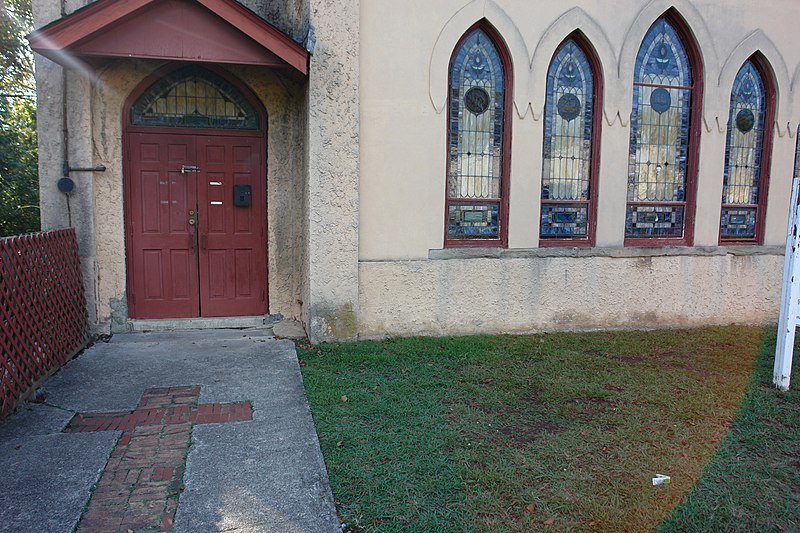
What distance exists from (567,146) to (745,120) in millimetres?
2882

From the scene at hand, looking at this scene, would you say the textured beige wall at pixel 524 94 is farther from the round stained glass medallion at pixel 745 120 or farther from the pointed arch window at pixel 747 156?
the round stained glass medallion at pixel 745 120

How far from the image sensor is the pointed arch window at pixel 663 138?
773 centimetres

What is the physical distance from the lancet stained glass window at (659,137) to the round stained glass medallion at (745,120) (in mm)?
842

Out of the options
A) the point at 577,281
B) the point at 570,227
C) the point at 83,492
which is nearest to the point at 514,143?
the point at 570,227

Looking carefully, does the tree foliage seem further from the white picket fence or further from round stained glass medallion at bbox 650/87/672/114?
the white picket fence

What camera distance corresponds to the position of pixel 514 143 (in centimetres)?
722

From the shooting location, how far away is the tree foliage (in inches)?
334

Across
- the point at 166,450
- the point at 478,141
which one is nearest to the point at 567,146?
the point at 478,141

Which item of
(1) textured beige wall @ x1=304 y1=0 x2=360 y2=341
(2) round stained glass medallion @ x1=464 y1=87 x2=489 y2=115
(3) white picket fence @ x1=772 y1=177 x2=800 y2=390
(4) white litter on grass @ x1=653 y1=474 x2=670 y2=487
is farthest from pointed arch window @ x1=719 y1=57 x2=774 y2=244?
(4) white litter on grass @ x1=653 y1=474 x2=670 y2=487

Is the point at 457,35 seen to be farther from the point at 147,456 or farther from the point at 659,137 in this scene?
the point at 147,456

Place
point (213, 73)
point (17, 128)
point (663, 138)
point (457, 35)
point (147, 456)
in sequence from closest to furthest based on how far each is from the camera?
point (147, 456) < point (457, 35) < point (213, 73) < point (663, 138) < point (17, 128)

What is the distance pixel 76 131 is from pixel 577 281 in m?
6.48

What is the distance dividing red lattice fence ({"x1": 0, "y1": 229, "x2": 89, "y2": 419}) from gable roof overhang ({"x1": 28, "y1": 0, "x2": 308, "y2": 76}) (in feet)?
6.37

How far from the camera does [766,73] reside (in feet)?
26.6
